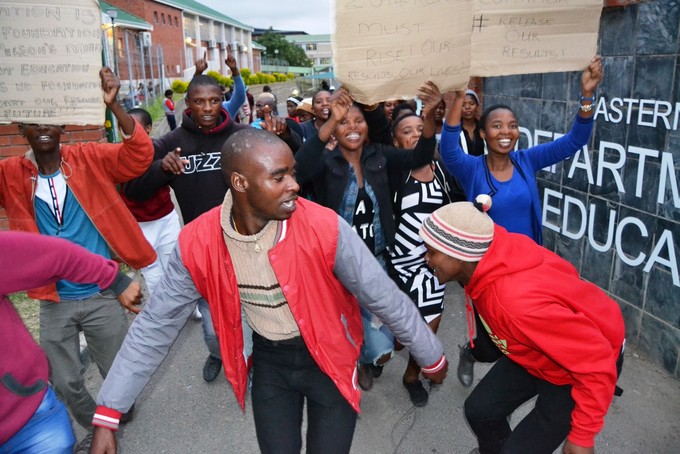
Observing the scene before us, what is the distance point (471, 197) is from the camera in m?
3.76

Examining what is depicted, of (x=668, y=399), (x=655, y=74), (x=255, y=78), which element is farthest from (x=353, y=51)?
(x=255, y=78)

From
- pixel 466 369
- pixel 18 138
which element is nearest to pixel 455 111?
pixel 466 369

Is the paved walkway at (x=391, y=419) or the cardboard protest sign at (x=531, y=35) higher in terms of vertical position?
the cardboard protest sign at (x=531, y=35)

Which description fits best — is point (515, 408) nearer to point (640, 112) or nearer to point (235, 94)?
point (640, 112)

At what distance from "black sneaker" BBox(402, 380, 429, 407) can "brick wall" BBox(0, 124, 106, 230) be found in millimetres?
4271

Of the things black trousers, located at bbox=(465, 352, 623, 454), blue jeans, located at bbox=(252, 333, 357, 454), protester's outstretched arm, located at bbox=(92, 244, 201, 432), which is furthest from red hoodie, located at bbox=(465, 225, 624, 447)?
protester's outstretched arm, located at bbox=(92, 244, 201, 432)

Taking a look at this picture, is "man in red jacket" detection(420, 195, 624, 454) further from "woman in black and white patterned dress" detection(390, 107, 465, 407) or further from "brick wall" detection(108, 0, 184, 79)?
"brick wall" detection(108, 0, 184, 79)

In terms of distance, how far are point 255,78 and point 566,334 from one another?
135 feet

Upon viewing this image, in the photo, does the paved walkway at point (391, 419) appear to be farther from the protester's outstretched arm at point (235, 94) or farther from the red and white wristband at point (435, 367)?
the protester's outstretched arm at point (235, 94)

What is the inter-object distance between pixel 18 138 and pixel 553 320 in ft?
18.5

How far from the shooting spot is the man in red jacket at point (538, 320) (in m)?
2.15

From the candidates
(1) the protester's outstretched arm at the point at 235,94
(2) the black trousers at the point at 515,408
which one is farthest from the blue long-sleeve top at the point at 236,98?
(2) the black trousers at the point at 515,408

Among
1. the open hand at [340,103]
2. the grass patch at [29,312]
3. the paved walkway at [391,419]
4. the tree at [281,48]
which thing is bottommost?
the paved walkway at [391,419]

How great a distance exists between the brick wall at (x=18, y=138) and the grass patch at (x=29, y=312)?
874 millimetres
